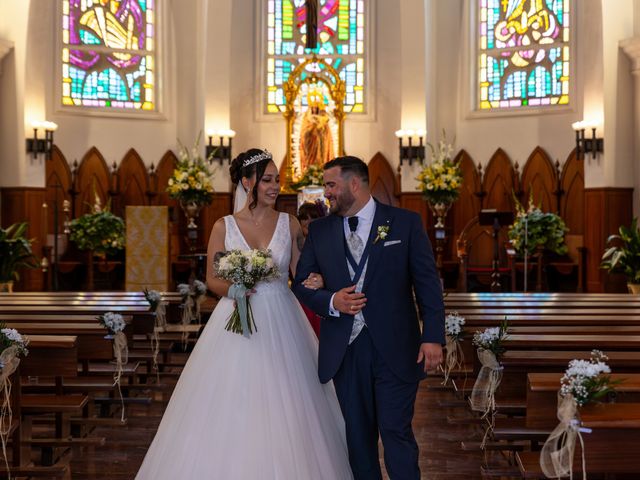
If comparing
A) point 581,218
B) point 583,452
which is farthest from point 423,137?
point 583,452

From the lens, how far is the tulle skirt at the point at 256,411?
14.1 ft

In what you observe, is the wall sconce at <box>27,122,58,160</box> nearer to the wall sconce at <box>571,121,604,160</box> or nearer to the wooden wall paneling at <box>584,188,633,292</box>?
the wall sconce at <box>571,121,604,160</box>

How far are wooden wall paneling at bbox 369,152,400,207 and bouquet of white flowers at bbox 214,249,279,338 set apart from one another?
13.2 metres

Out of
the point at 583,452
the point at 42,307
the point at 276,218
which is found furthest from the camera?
the point at 42,307

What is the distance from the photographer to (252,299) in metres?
4.77

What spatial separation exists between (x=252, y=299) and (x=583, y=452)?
6.44ft

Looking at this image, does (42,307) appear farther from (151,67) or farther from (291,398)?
(151,67)

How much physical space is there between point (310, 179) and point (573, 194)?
15.3 ft

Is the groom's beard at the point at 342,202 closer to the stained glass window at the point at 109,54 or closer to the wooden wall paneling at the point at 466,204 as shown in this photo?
the wooden wall paneling at the point at 466,204

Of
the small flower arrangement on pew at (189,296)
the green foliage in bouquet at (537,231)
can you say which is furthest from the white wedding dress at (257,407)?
the green foliage in bouquet at (537,231)

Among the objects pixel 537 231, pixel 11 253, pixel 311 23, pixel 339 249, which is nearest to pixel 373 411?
pixel 339 249

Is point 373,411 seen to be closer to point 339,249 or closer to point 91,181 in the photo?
point 339,249

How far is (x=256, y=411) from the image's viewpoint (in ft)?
14.6

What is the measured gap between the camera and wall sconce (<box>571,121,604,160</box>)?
15.4 metres
